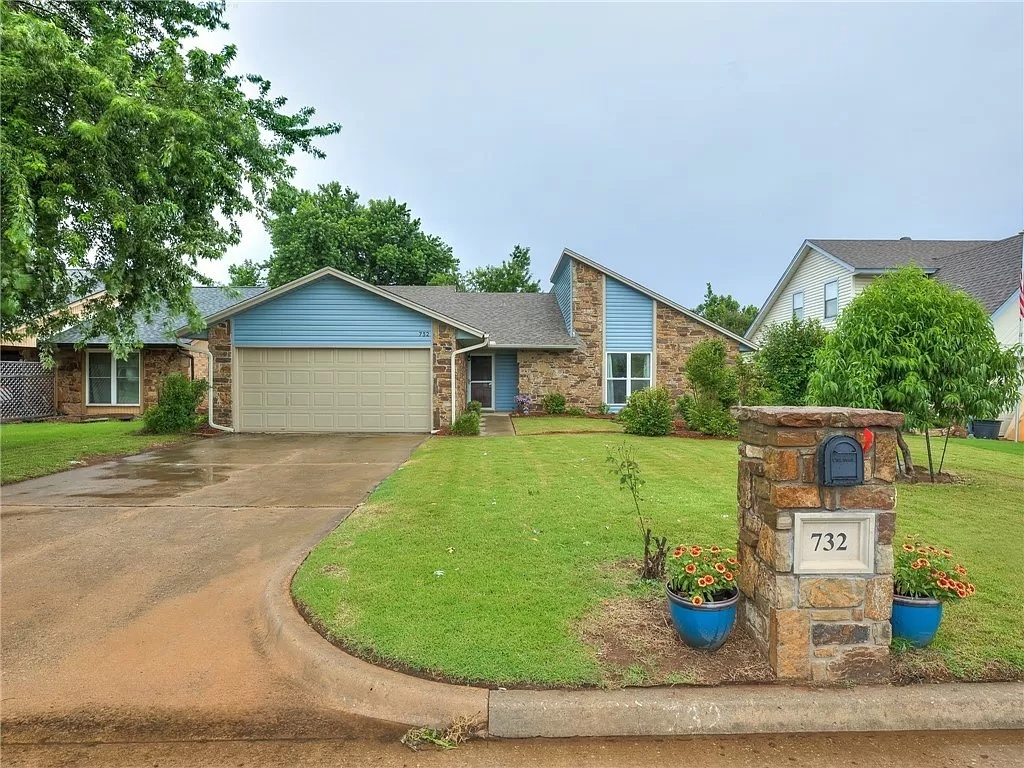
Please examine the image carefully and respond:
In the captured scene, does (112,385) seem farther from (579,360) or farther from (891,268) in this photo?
(891,268)

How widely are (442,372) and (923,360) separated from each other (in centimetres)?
983

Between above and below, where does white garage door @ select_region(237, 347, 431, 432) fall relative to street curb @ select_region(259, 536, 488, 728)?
above

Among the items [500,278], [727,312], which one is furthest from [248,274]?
[727,312]

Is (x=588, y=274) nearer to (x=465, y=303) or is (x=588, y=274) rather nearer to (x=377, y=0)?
(x=465, y=303)

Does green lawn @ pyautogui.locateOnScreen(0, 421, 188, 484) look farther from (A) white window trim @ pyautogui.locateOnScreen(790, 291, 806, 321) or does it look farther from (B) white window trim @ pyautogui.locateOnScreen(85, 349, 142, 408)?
(A) white window trim @ pyautogui.locateOnScreen(790, 291, 806, 321)

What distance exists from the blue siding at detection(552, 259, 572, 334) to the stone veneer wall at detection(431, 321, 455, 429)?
621cm

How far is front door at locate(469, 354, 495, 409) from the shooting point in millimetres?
18516

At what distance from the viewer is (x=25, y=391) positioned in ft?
55.5

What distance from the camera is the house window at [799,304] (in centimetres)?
2200

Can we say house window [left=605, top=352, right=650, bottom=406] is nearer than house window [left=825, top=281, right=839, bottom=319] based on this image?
Yes

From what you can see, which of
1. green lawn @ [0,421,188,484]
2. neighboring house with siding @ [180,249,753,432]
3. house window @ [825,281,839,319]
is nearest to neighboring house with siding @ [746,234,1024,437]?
house window @ [825,281,839,319]

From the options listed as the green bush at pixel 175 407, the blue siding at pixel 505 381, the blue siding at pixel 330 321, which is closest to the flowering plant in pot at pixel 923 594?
the blue siding at pixel 330 321

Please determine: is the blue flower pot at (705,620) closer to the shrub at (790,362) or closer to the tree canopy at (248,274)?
the shrub at (790,362)

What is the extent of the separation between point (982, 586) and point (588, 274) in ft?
50.8
